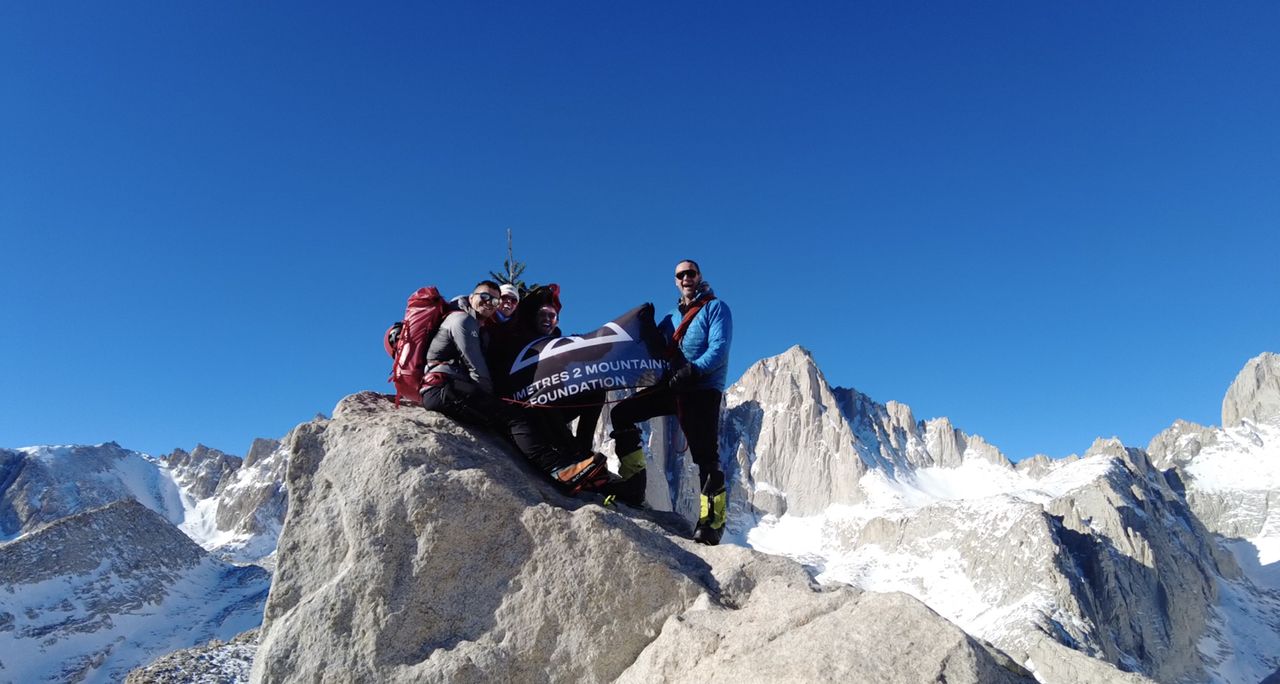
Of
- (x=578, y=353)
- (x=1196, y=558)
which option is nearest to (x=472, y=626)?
(x=578, y=353)

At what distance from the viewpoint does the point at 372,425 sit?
573 centimetres

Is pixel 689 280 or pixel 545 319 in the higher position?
pixel 689 280

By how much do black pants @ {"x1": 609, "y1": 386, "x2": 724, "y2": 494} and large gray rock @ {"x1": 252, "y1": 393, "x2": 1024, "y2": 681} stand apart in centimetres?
144

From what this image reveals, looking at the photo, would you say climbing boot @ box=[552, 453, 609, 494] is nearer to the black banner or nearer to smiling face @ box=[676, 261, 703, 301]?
the black banner

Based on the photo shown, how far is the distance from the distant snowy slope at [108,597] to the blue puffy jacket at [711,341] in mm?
103539

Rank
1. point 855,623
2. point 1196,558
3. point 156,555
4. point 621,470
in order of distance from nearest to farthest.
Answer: point 855,623 → point 621,470 → point 156,555 → point 1196,558

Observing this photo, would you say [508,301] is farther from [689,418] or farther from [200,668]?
[200,668]

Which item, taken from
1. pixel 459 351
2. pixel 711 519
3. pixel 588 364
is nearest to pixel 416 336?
pixel 459 351

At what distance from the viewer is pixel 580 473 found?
5.86 m

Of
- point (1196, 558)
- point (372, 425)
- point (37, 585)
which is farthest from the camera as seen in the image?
point (1196, 558)

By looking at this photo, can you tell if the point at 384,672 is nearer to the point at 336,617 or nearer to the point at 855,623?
the point at 336,617

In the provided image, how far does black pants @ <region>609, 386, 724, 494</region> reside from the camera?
6703mm

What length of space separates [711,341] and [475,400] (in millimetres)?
2271

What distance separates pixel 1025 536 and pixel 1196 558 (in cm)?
7616
